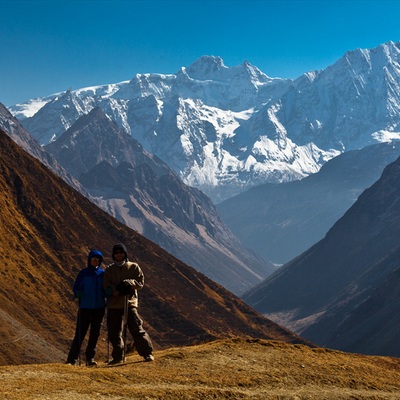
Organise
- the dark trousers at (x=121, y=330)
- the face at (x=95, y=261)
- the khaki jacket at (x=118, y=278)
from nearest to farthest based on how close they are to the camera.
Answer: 1. the khaki jacket at (x=118, y=278)
2. the face at (x=95, y=261)
3. the dark trousers at (x=121, y=330)

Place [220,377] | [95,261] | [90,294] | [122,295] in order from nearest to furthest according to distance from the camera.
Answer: [220,377] → [122,295] → [95,261] → [90,294]

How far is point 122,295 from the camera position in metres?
35.1

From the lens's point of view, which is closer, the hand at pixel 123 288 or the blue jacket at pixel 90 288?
the hand at pixel 123 288

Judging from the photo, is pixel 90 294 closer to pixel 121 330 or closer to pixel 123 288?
pixel 123 288

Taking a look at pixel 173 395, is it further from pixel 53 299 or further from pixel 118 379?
pixel 53 299

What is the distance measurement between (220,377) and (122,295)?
4.93 meters

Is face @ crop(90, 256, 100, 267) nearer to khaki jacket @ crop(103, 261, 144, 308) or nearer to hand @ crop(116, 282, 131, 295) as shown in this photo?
khaki jacket @ crop(103, 261, 144, 308)

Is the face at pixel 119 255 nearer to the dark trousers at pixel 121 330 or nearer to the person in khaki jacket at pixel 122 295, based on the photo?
the person in khaki jacket at pixel 122 295

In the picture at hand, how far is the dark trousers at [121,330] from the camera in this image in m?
35.5

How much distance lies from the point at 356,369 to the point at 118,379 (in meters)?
12.4

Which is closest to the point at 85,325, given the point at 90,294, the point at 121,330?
the point at 90,294

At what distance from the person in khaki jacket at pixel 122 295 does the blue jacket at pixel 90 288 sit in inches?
14.8

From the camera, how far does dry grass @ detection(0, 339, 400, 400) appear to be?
3036cm

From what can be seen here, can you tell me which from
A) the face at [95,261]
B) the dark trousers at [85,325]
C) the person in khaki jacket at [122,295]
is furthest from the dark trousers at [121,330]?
the face at [95,261]
